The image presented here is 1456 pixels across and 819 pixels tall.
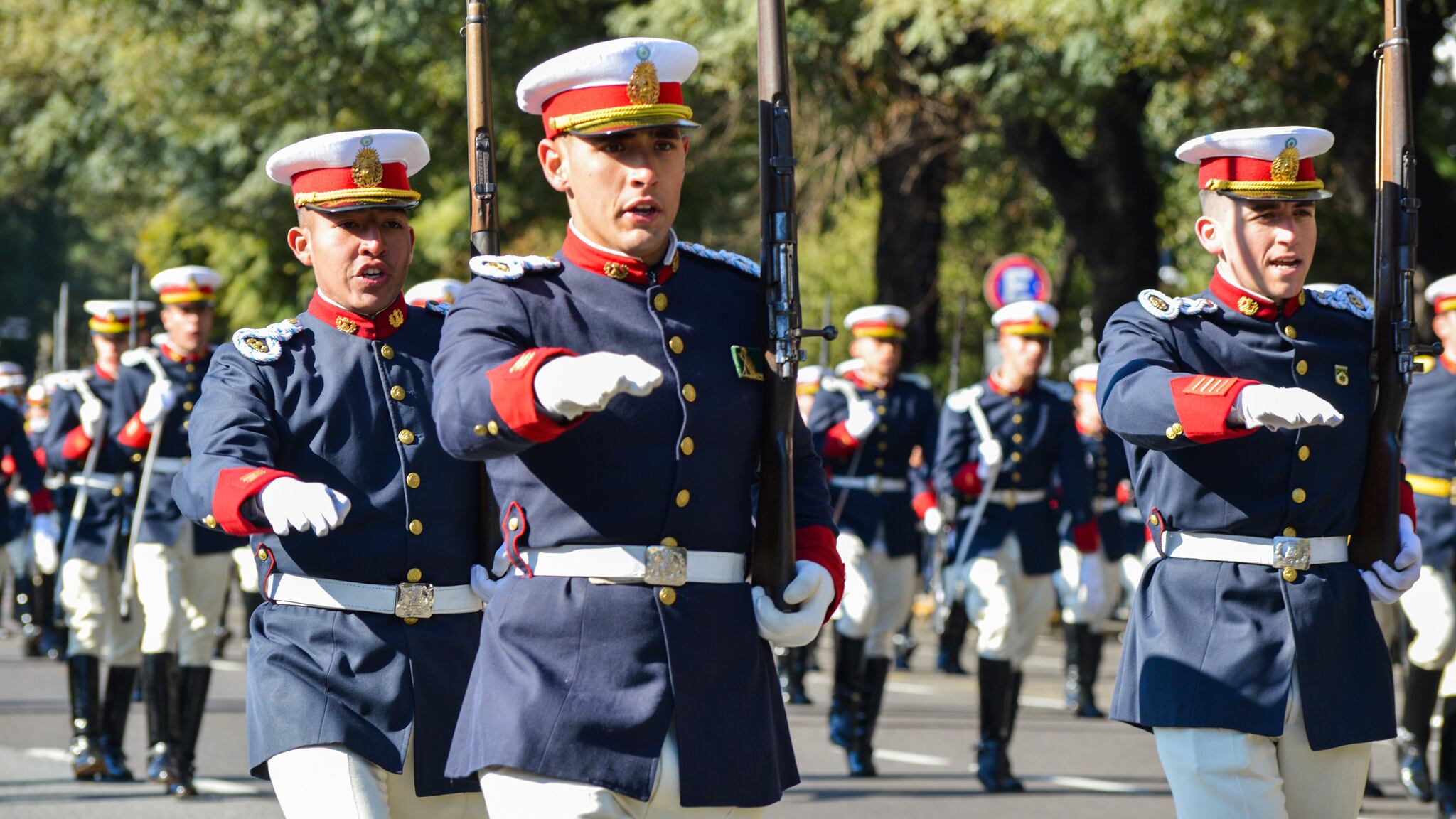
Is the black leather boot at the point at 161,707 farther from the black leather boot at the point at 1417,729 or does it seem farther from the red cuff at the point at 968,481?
the black leather boot at the point at 1417,729

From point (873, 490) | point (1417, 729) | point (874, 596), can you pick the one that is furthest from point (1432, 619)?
point (873, 490)

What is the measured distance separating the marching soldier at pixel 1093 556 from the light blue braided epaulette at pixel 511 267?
24.9 ft

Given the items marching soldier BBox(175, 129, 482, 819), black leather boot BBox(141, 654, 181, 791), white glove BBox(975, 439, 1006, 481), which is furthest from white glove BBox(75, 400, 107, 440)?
marching soldier BBox(175, 129, 482, 819)

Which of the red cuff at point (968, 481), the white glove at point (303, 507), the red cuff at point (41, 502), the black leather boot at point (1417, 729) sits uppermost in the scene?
the white glove at point (303, 507)

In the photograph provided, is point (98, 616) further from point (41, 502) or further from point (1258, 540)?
point (1258, 540)

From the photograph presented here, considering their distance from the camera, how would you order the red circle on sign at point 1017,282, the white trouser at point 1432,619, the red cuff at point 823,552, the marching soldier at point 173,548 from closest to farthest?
the red cuff at point 823,552 < the white trouser at point 1432,619 < the marching soldier at point 173,548 < the red circle on sign at point 1017,282

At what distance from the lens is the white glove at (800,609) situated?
11.5 feet

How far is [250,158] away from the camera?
21328 mm

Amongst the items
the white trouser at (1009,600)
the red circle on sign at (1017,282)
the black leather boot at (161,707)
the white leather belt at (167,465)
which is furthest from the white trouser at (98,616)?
the red circle on sign at (1017,282)

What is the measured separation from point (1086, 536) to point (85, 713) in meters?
5.14

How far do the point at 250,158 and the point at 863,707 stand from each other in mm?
13752

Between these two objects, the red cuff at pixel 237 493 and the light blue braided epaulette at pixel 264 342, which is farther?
the light blue braided epaulette at pixel 264 342

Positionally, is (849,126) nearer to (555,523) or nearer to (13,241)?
(555,523)

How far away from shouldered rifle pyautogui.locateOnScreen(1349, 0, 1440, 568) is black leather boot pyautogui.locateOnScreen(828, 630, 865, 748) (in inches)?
204
